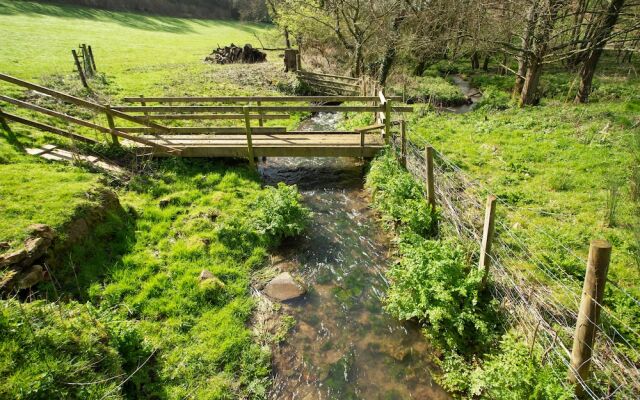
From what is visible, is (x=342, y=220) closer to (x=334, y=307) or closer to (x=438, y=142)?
(x=334, y=307)

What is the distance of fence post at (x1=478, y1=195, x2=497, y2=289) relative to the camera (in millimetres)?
4855

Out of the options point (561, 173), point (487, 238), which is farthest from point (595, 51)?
point (487, 238)

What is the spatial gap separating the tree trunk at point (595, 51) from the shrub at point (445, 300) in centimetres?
1221

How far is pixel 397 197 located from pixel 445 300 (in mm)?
3253

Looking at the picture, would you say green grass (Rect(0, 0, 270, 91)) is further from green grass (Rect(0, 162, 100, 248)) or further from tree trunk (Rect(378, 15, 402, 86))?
tree trunk (Rect(378, 15, 402, 86))

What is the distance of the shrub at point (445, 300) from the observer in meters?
5.00

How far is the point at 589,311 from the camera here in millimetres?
3447

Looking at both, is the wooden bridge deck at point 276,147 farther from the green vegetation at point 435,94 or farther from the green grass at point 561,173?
the green vegetation at point 435,94

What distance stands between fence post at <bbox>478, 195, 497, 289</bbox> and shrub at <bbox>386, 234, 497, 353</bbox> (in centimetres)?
13

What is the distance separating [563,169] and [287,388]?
8992 mm

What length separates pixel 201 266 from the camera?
674 cm

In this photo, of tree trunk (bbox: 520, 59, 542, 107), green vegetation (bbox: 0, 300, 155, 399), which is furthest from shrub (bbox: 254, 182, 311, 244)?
tree trunk (bbox: 520, 59, 542, 107)

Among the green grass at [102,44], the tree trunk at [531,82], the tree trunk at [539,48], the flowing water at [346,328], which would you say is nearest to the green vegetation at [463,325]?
the flowing water at [346,328]

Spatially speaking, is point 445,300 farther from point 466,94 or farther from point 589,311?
point 466,94
